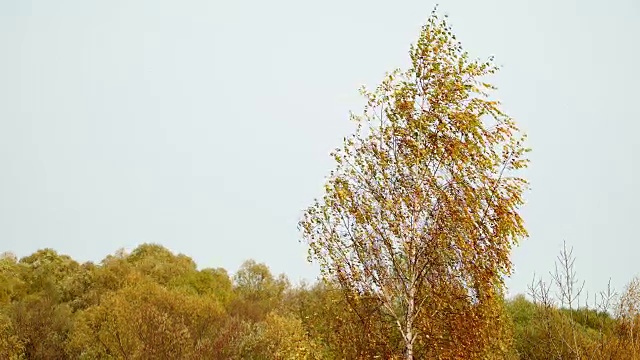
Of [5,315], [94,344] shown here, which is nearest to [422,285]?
[94,344]

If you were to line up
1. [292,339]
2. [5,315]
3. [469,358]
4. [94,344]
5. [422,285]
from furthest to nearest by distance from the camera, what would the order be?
[5,315] < [94,344] < [292,339] < [422,285] < [469,358]

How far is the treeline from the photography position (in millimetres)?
17453

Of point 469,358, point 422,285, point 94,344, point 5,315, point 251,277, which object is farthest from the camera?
point 251,277

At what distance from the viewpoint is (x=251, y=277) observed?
10506 cm

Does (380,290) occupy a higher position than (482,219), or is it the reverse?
(482,219)

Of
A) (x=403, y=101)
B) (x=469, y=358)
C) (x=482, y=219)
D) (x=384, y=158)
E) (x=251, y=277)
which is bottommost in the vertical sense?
(x=469, y=358)

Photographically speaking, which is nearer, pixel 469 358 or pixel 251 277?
pixel 469 358

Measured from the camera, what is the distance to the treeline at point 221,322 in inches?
687

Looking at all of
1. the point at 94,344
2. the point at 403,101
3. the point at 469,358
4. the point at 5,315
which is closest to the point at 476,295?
the point at 469,358

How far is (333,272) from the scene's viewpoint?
60.1ft

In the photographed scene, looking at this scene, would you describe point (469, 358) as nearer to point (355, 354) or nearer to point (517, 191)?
point (355, 354)

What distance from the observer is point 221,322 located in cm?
5622

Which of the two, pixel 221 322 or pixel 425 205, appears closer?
pixel 425 205

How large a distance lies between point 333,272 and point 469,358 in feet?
14.2
